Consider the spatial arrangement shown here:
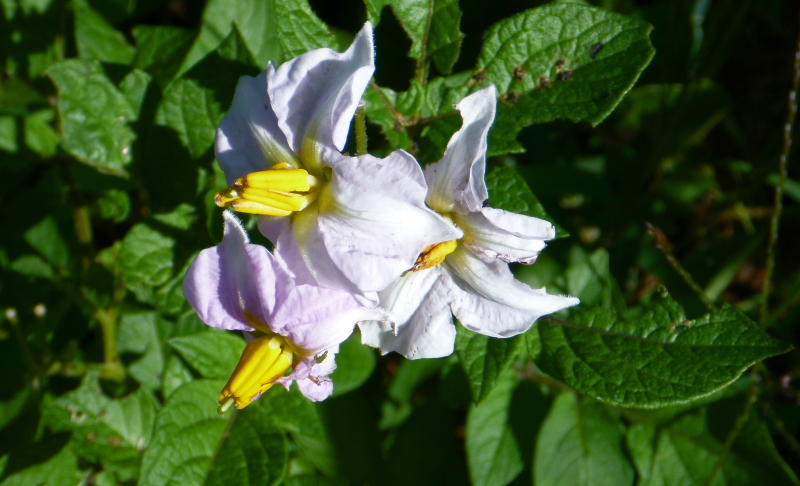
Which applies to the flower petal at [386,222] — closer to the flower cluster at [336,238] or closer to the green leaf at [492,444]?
the flower cluster at [336,238]

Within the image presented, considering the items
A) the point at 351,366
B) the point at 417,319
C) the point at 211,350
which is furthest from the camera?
the point at 351,366

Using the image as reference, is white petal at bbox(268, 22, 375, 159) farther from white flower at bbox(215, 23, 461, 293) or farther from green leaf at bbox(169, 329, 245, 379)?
green leaf at bbox(169, 329, 245, 379)

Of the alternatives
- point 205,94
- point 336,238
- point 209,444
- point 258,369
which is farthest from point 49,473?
point 336,238

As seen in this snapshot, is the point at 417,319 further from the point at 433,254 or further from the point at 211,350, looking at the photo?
the point at 211,350

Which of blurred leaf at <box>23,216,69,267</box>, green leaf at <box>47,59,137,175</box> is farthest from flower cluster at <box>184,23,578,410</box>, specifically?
blurred leaf at <box>23,216,69,267</box>

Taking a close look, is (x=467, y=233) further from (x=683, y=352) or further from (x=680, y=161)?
(x=680, y=161)

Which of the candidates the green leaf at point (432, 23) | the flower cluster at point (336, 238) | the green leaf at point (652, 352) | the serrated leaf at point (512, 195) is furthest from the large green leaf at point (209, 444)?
the green leaf at point (432, 23)
